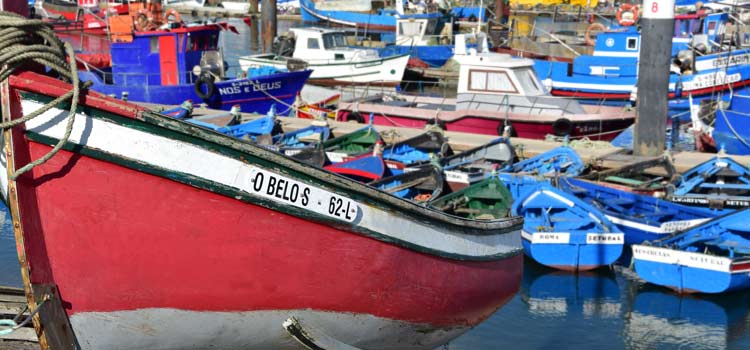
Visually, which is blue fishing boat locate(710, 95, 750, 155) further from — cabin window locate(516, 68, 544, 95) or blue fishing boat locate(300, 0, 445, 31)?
blue fishing boat locate(300, 0, 445, 31)

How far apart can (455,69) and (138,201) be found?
32.2 m

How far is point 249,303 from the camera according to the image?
20.4 feet

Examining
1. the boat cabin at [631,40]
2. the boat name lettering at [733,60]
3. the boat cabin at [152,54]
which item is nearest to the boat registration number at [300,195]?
the boat cabin at [152,54]

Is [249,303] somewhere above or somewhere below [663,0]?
below

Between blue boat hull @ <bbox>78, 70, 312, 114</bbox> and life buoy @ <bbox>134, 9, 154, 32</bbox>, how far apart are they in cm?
179

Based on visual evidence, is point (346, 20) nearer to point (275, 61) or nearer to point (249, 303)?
point (275, 61)

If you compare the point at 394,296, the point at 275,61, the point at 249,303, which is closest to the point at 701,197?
the point at 394,296

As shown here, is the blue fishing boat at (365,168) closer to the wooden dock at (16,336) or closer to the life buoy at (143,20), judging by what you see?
the wooden dock at (16,336)

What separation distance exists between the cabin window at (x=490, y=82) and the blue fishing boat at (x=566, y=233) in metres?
8.05

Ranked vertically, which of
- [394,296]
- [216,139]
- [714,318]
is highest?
[216,139]

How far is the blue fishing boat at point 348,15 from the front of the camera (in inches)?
2207

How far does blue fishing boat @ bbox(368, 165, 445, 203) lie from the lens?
15.0m

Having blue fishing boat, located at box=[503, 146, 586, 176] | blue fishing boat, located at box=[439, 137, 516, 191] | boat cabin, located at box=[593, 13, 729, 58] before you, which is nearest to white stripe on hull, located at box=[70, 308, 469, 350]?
blue fishing boat, located at box=[439, 137, 516, 191]

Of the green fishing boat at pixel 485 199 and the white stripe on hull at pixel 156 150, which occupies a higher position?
the white stripe on hull at pixel 156 150
